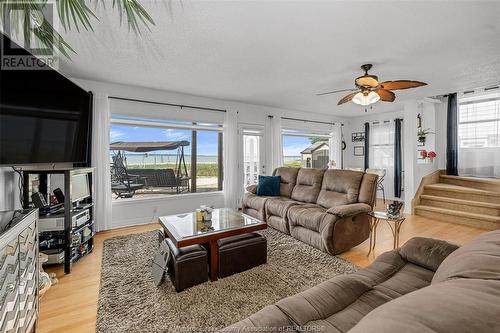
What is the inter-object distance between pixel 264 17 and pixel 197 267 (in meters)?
2.30

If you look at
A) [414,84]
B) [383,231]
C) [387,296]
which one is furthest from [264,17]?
[383,231]

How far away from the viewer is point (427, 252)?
1510mm

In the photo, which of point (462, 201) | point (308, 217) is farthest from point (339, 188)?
point (462, 201)

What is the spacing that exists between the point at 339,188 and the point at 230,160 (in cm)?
228

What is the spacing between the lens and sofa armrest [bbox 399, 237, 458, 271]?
1442mm

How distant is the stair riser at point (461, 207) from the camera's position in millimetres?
3884

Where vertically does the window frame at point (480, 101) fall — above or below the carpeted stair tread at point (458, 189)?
above

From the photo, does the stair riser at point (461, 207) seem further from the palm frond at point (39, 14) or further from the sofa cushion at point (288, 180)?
the palm frond at point (39, 14)

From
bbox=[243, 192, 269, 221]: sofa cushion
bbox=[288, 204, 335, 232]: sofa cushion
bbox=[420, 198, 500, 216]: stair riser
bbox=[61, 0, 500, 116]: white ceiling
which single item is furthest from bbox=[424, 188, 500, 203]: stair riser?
bbox=[243, 192, 269, 221]: sofa cushion

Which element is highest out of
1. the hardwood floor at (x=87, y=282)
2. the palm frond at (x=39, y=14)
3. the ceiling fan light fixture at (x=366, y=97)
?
the ceiling fan light fixture at (x=366, y=97)

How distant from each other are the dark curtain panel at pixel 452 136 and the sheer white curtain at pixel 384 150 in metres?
1.21

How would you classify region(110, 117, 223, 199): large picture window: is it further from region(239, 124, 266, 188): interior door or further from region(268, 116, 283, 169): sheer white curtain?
region(268, 116, 283, 169): sheer white curtain

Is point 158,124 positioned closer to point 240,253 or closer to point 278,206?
point 278,206

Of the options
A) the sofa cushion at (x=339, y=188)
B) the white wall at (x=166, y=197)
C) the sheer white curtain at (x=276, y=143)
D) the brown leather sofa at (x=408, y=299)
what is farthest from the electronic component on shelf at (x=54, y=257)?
the sheer white curtain at (x=276, y=143)
